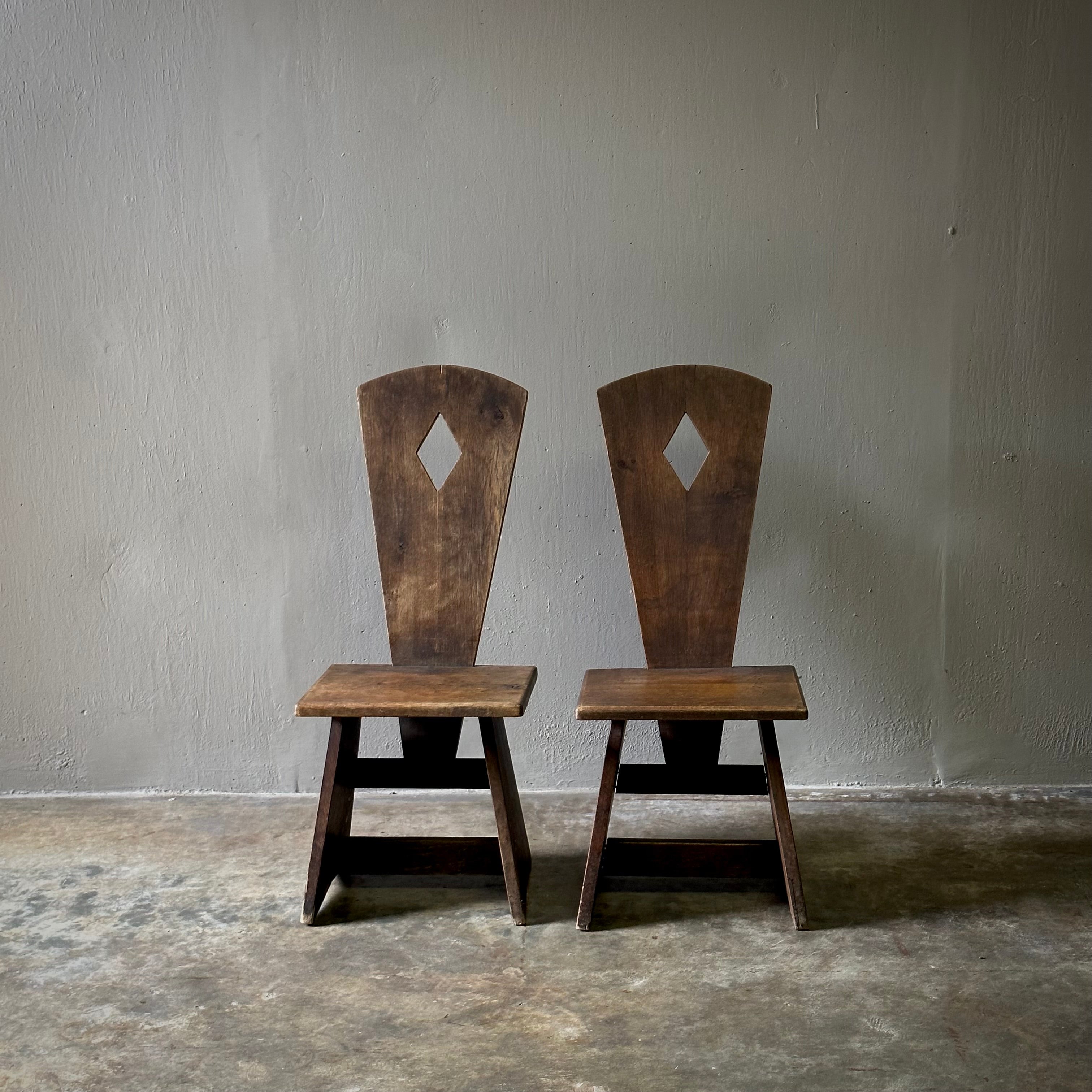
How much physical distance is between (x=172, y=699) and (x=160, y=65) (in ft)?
5.54

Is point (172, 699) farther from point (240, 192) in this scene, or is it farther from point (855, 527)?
point (855, 527)

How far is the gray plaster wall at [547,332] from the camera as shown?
9.51 ft

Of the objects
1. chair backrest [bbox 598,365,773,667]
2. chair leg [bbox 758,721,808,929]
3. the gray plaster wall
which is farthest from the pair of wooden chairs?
the gray plaster wall

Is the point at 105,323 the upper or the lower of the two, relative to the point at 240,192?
lower

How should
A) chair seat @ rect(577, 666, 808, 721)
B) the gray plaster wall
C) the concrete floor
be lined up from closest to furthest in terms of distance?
the concrete floor, chair seat @ rect(577, 666, 808, 721), the gray plaster wall

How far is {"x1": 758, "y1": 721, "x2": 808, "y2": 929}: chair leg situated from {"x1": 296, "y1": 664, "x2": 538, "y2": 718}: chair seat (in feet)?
1.68

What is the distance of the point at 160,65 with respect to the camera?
297cm

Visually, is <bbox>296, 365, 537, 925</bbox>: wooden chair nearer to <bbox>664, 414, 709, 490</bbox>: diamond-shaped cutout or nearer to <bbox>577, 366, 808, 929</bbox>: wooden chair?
<bbox>577, 366, 808, 929</bbox>: wooden chair

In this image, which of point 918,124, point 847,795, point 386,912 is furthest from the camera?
point 847,795

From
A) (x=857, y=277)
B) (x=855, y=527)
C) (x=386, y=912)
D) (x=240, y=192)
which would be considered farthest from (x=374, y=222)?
(x=386, y=912)


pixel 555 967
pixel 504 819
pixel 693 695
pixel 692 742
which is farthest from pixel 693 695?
pixel 555 967

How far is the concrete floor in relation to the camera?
186cm

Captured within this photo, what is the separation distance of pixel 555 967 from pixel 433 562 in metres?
0.95

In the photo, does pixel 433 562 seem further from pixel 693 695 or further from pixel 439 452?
pixel 693 695
